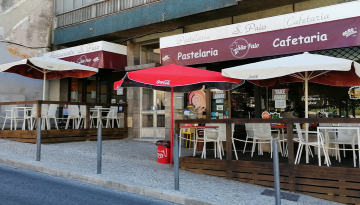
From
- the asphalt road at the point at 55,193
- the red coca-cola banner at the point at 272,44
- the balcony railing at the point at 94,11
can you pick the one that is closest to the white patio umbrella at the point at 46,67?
the balcony railing at the point at 94,11

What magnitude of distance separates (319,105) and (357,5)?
9.17 feet

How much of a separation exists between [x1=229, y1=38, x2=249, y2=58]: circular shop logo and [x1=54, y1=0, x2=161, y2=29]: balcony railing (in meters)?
3.85

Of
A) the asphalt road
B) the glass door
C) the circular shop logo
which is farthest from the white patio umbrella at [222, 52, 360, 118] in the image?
the glass door

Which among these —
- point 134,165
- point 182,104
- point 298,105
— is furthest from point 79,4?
point 298,105

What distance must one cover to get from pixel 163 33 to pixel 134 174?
6.77 meters

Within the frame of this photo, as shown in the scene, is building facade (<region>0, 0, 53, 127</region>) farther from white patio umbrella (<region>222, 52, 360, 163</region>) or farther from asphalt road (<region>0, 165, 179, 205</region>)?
white patio umbrella (<region>222, 52, 360, 163</region>)

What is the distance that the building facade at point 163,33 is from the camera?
9219mm

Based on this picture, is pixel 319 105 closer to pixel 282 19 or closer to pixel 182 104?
pixel 282 19

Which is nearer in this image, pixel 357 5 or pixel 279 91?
pixel 357 5

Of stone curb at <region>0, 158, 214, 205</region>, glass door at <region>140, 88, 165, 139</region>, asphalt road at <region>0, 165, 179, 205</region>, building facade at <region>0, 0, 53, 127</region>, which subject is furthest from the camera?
building facade at <region>0, 0, 53, 127</region>

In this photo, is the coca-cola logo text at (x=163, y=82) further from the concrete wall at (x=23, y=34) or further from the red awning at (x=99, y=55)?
the concrete wall at (x=23, y=34)

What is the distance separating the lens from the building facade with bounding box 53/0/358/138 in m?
9.22

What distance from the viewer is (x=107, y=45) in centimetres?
1189

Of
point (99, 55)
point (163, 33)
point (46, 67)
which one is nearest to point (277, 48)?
point (163, 33)
